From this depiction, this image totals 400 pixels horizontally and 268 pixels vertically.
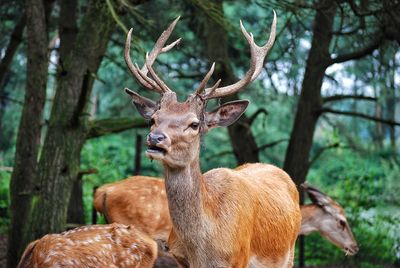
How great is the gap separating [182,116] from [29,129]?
4087mm

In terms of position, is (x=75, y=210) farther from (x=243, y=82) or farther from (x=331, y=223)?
(x=243, y=82)

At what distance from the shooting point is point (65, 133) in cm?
901

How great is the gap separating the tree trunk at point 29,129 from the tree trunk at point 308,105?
4.16 m

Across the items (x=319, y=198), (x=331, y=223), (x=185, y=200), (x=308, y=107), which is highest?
(x=308, y=107)

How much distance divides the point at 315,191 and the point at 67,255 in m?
4.63

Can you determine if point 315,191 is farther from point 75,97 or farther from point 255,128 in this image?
point 255,128

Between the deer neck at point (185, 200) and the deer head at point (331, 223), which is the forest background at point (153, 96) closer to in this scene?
the deer neck at point (185, 200)

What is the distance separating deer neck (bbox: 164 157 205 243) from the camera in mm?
5559

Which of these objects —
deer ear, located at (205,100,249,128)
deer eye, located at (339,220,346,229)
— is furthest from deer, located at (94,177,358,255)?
deer ear, located at (205,100,249,128)

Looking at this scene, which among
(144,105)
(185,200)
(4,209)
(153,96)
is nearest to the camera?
(185,200)

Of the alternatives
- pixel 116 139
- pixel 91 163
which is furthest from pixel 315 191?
pixel 116 139

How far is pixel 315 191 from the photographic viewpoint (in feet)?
33.3

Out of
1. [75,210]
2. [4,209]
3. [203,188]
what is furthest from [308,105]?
[203,188]

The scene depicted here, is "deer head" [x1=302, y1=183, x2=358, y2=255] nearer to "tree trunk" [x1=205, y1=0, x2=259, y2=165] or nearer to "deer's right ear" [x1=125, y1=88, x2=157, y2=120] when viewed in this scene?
"tree trunk" [x1=205, y1=0, x2=259, y2=165]
